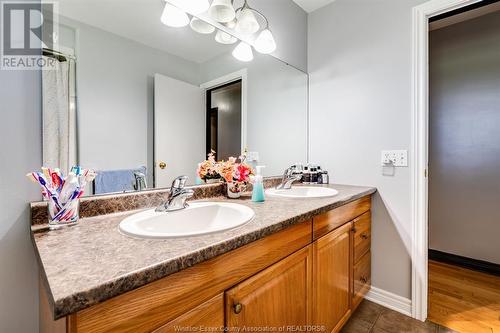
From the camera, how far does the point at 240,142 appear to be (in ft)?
5.30

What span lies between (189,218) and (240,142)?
711mm

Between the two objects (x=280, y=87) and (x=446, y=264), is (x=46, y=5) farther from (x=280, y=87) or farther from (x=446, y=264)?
(x=446, y=264)

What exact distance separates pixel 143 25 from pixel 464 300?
2.60 metres

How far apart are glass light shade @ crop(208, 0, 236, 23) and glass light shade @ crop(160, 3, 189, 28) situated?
0.55 feet

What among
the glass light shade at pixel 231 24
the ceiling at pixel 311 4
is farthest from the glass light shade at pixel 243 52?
the ceiling at pixel 311 4

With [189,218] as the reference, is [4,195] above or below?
above

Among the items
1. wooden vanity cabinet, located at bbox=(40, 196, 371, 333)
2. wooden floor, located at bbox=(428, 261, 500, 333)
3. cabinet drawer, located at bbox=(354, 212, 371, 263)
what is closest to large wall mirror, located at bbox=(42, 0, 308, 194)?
wooden vanity cabinet, located at bbox=(40, 196, 371, 333)

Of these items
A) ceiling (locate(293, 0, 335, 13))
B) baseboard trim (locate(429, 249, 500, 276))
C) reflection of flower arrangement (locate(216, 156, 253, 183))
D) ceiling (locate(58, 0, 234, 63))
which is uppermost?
ceiling (locate(293, 0, 335, 13))

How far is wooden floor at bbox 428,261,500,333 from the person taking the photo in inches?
58.0

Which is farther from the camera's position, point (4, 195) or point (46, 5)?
point (46, 5)

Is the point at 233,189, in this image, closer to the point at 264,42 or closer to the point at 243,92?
the point at 243,92

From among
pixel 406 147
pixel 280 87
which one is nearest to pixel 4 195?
pixel 280 87

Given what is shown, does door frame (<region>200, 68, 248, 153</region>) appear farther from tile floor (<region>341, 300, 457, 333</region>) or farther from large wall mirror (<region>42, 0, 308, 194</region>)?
tile floor (<region>341, 300, 457, 333</region>)

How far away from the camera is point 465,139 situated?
2244 millimetres
